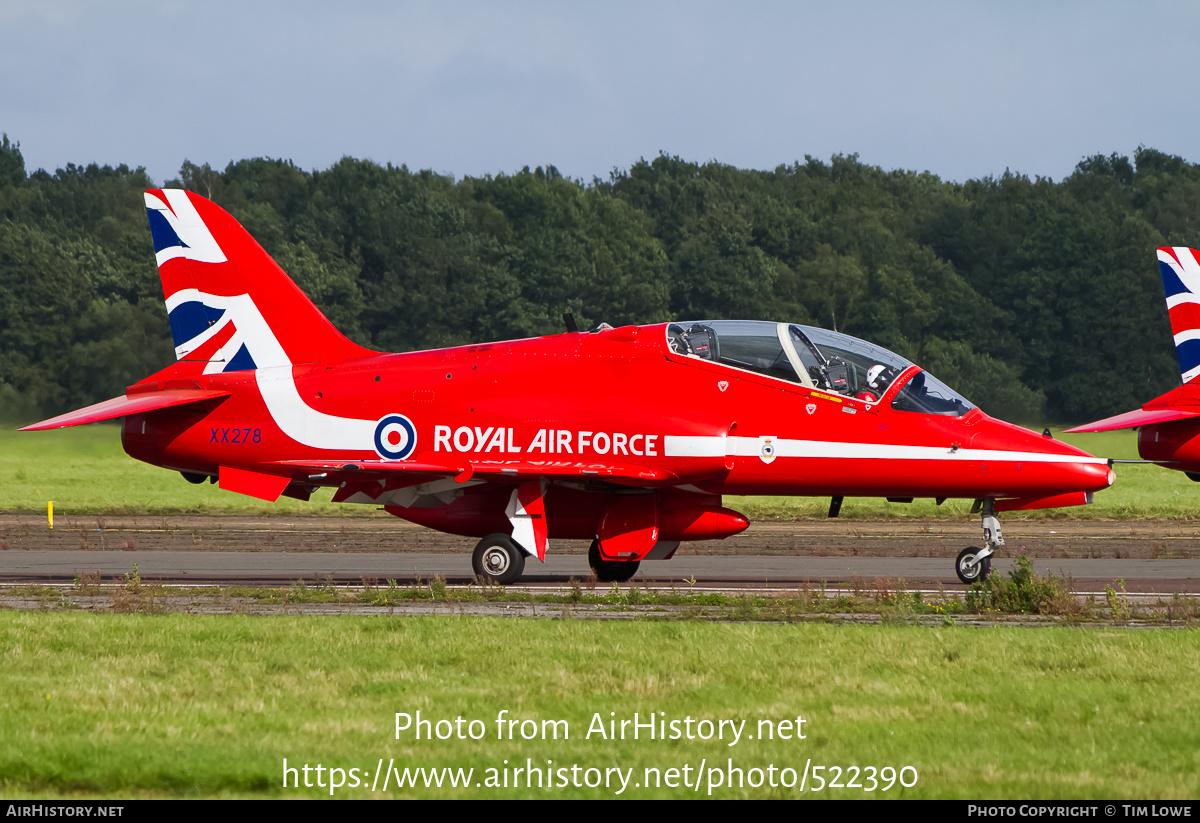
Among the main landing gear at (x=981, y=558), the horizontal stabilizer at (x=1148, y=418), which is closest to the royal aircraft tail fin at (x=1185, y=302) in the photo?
the horizontal stabilizer at (x=1148, y=418)

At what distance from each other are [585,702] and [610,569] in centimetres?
913

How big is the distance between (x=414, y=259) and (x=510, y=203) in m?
12.5

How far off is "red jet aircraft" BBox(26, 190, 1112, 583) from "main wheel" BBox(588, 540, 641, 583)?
0.8 inches

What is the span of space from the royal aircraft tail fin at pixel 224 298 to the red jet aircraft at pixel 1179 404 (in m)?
12.9

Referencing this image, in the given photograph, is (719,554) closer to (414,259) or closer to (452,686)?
(452,686)

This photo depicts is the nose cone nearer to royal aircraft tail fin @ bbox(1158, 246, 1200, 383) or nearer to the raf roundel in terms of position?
royal aircraft tail fin @ bbox(1158, 246, 1200, 383)

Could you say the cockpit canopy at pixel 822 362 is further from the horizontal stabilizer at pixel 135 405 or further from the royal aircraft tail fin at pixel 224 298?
the horizontal stabilizer at pixel 135 405

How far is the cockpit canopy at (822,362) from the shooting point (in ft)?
55.2

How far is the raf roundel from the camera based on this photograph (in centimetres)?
1772

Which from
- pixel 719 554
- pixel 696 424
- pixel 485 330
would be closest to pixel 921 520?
pixel 719 554

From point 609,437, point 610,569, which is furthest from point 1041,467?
point 610,569

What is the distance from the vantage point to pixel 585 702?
873 cm

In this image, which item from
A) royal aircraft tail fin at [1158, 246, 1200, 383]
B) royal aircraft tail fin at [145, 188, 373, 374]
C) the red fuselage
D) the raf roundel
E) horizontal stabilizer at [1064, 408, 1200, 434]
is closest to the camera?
the red fuselage

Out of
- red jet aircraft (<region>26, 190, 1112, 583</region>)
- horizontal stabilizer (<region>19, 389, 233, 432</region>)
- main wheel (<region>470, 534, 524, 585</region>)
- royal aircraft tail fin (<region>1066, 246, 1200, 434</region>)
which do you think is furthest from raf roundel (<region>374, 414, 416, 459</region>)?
royal aircraft tail fin (<region>1066, 246, 1200, 434</region>)
